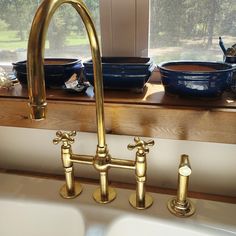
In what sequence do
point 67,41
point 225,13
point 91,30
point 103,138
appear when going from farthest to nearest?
point 67,41, point 225,13, point 103,138, point 91,30

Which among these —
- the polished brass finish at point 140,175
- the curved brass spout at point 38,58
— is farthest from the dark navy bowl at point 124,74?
the curved brass spout at point 38,58

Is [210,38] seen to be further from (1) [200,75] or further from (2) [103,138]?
(2) [103,138]

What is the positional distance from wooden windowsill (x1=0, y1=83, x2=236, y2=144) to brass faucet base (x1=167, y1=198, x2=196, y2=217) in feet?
0.64

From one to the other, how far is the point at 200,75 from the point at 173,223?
0.39 meters

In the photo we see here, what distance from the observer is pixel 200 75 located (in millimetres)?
597

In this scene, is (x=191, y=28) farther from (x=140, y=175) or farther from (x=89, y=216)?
(x=89, y=216)

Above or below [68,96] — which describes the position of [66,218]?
below

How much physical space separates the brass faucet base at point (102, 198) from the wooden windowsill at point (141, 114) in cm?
20

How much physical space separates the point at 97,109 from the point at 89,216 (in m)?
0.31

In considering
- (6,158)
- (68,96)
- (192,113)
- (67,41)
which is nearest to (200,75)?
(192,113)

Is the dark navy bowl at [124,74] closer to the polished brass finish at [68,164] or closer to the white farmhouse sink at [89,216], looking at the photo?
the polished brass finish at [68,164]

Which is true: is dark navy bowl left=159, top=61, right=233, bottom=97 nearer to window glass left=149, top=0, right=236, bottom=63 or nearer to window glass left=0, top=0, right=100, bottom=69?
window glass left=149, top=0, right=236, bottom=63

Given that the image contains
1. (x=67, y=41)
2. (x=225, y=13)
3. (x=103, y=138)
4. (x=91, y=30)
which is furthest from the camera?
(x=67, y=41)

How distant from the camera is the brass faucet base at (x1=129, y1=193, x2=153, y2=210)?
72 cm
